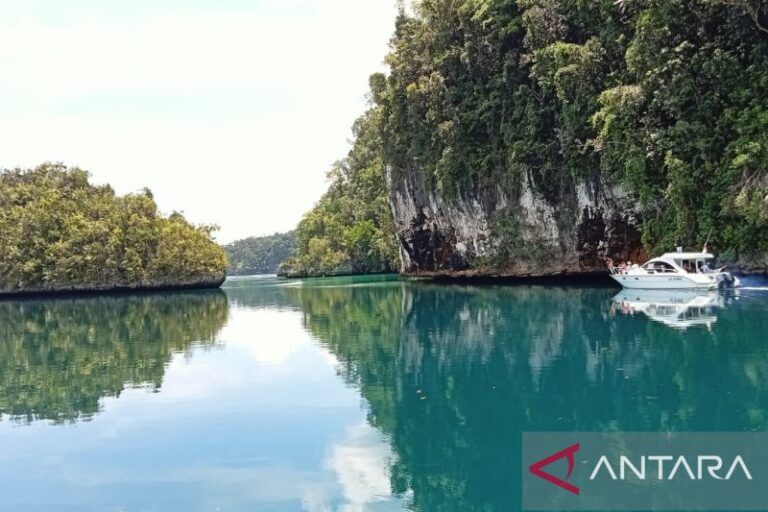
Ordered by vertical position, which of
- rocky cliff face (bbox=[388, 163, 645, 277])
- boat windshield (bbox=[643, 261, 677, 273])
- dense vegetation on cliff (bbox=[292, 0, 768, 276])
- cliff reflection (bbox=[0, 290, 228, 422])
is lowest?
cliff reflection (bbox=[0, 290, 228, 422])

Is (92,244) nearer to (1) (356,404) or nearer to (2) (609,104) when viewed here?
→ (2) (609,104)

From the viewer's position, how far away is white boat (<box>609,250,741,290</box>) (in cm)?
2230

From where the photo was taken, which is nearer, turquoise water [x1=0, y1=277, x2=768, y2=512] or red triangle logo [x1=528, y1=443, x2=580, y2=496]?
red triangle logo [x1=528, y1=443, x2=580, y2=496]

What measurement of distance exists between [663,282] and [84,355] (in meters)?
19.5

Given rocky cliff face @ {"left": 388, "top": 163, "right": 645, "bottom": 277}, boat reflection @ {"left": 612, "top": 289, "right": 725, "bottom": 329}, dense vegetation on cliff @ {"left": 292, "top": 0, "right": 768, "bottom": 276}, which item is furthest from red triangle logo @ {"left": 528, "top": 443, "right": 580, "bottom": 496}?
rocky cliff face @ {"left": 388, "top": 163, "right": 645, "bottom": 277}

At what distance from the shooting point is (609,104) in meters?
23.8

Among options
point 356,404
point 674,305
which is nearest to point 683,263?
point 674,305

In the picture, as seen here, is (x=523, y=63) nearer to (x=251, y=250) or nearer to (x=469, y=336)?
(x=469, y=336)

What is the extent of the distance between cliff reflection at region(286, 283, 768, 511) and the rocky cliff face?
11296mm

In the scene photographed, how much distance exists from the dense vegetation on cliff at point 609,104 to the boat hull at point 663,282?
1619mm

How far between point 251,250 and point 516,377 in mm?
146931

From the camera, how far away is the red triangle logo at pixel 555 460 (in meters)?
5.71

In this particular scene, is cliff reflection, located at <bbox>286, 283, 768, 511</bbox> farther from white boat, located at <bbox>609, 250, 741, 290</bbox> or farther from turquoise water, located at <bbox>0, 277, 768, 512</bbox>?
white boat, located at <bbox>609, 250, 741, 290</bbox>

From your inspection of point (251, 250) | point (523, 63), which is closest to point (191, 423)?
point (523, 63)
